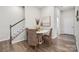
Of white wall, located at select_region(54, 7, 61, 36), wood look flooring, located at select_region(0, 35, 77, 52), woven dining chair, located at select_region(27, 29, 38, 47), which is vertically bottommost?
wood look flooring, located at select_region(0, 35, 77, 52)

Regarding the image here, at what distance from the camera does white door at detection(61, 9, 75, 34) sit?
219cm

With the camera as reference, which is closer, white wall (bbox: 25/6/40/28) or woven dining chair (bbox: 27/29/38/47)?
white wall (bbox: 25/6/40/28)

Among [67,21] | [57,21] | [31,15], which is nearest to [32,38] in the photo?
[31,15]

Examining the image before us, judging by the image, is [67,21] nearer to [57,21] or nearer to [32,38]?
[57,21]

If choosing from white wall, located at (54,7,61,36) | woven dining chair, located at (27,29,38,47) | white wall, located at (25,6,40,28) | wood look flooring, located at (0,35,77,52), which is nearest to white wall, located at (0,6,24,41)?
white wall, located at (25,6,40,28)

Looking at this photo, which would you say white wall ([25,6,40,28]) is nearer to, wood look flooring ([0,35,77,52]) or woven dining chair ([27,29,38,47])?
woven dining chair ([27,29,38,47])

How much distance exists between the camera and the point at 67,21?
220 centimetres

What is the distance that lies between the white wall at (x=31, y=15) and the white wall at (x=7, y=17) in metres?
0.13

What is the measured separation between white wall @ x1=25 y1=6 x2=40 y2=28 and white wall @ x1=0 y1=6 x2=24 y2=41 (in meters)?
0.13

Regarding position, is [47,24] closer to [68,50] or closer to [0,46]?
[68,50]

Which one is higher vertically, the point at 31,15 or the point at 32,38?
the point at 31,15

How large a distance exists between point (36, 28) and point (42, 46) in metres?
0.52

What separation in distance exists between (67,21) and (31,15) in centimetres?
98
